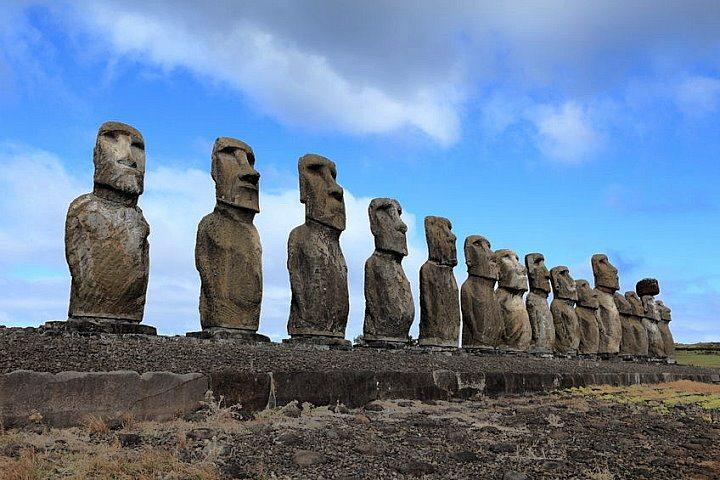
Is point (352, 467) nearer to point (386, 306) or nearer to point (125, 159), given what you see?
point (125, 159)

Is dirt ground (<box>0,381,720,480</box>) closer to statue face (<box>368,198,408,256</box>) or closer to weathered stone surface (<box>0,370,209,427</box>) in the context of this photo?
weathered stone surface (<box>0,370,209,427</box>)

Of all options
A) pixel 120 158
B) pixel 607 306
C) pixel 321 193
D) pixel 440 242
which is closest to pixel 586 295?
pixel 607 306

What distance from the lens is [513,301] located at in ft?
51.5

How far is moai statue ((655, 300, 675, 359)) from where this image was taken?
24.2 metres

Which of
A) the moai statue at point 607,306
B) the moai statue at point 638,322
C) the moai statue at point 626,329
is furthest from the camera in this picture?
the moai statue at point 638,322

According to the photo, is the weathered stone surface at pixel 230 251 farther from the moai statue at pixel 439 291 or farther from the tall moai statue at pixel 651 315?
the tall moai statue at pixel 651 315

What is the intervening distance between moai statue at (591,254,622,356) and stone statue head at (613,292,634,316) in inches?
35.2

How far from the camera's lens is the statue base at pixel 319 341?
9.25m

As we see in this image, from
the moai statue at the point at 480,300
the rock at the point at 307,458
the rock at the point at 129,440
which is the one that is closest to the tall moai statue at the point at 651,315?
the moai statue at the point at 480,300

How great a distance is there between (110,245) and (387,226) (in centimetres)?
526

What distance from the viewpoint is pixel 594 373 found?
1244cm

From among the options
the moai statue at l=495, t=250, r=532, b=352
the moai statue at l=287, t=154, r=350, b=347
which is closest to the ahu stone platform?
the moai statue at l=287, t=154, r=350, b=347

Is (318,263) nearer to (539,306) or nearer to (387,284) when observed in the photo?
(387,284)

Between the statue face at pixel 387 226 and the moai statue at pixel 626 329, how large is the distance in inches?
508
